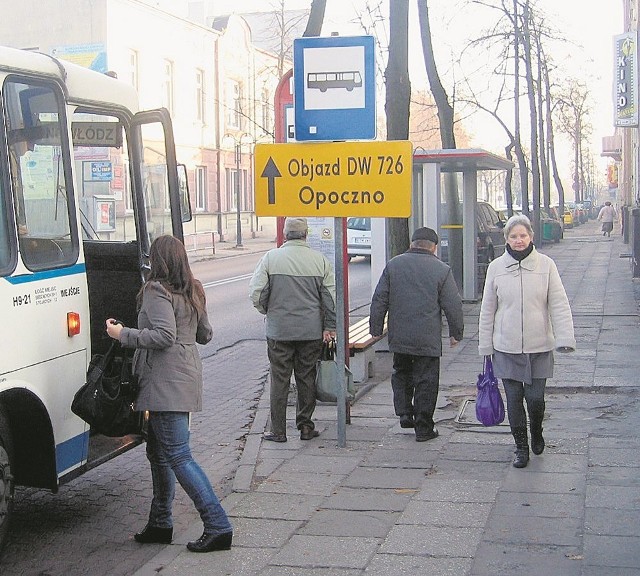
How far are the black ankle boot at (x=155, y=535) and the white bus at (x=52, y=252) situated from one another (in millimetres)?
541

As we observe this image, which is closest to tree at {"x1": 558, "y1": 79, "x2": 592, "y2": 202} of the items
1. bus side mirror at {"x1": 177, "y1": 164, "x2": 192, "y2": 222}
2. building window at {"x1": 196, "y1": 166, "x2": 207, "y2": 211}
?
building window at {"x1": 196, "y1": 166, "x2": 207, "y2": 211}

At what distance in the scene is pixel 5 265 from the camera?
17.0 feet

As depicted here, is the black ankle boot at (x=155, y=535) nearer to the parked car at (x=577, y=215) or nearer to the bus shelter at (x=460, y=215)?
the bus shelter at (x=460, y=215)

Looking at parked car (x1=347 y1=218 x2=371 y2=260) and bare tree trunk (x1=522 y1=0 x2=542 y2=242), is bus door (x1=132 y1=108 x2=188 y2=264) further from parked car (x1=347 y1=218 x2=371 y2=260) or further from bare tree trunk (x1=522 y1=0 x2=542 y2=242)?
bare tree trunk (x1=522 y1=0 x2=542 y2=242)

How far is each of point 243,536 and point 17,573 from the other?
3.95 ft

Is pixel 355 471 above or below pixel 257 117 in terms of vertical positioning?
below

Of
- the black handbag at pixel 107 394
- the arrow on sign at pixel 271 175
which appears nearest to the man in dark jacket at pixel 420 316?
the arrow on sign at pixel 271 175

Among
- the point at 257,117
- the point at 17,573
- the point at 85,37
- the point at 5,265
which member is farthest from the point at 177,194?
the point at 257,117

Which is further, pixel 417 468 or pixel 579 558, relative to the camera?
pixel 417 468

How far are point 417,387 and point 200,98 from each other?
40.9m

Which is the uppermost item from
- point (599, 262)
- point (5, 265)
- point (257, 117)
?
point (257, 117)

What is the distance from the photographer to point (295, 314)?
8.05m

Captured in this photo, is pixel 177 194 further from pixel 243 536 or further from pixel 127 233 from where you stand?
pixel 243 536

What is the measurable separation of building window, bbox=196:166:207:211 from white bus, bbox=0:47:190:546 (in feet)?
131
